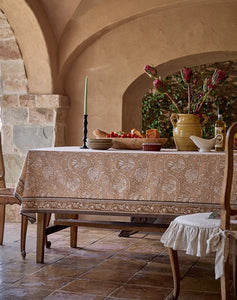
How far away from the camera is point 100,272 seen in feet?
12.8

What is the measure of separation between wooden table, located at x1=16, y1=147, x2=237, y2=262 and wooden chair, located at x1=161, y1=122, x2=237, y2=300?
680mm

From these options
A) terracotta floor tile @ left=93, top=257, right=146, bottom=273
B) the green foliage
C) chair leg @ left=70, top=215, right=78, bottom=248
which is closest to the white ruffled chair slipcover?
terracotta floor tile @ left=93, top=257, right=146, bottom=273

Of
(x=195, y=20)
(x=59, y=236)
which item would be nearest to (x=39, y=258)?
(x=59, y=236)

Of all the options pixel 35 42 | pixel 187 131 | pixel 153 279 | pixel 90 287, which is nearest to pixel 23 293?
pixel 90 287

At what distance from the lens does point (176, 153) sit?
→ 3789mm

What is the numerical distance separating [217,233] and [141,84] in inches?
136

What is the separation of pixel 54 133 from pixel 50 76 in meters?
0.58

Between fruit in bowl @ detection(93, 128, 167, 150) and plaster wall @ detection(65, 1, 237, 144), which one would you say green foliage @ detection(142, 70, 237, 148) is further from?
fruit in bowl @ detection(93, 128, 167, 150)

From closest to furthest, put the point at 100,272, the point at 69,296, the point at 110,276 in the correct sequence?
the point at 69,296
the point at 110,276
the point at 100,272

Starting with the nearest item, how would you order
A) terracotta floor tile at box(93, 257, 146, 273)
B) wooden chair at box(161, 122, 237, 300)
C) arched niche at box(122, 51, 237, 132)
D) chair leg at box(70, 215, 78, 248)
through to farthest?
wooden chair at box(161, 122, 237, 300)
terracotta floor tile at box(93, 257, 146, 273)
chair leg at box(70, 215, 78, 248)
arched niche at box(122, 51, 237, 132)

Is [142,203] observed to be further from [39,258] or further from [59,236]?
[59,236]

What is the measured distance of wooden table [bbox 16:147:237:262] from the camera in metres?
3.74

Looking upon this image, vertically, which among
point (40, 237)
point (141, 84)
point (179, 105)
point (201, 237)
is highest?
point (141, 84)

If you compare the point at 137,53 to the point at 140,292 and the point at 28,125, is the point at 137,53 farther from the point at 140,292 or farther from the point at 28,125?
the point at 140,292
